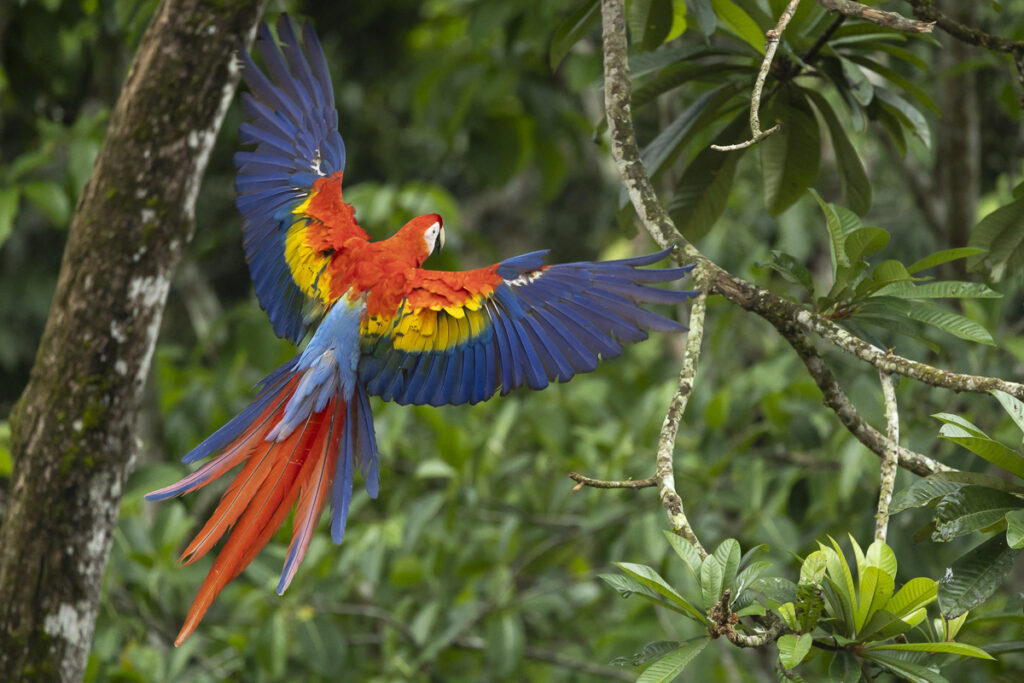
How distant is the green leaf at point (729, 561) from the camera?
3.60ft

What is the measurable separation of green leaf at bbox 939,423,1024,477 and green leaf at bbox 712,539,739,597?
28 centimetres

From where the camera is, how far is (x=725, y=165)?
68.3 inches

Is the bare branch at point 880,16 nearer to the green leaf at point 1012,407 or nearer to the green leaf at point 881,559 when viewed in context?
the green leaf at point 1012,407

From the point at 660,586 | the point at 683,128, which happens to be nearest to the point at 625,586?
the point at 660,586

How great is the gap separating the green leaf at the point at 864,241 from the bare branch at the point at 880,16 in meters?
0.26

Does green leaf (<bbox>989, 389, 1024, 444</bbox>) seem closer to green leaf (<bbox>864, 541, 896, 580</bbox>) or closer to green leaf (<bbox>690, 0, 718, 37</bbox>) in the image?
green leaf (<bbox>864, 541, 896, 580</bbox>)

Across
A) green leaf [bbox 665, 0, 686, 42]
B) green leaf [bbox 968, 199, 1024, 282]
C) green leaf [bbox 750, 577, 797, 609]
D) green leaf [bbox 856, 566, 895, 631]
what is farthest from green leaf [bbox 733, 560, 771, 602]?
green leaf [bbox 665, 0, 686, 42]

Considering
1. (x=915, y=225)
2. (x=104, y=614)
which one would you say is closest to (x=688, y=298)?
(x=104, y=614)

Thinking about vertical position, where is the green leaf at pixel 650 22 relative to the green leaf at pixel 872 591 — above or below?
above

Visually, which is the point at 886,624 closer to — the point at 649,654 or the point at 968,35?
the point at 649,654

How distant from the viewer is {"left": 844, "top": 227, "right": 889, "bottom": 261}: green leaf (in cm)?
125

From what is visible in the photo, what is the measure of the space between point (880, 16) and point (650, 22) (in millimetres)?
551

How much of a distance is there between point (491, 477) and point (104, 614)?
1.21 m

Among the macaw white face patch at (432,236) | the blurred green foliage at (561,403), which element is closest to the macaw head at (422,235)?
the macaw white face patch at (432,236)
